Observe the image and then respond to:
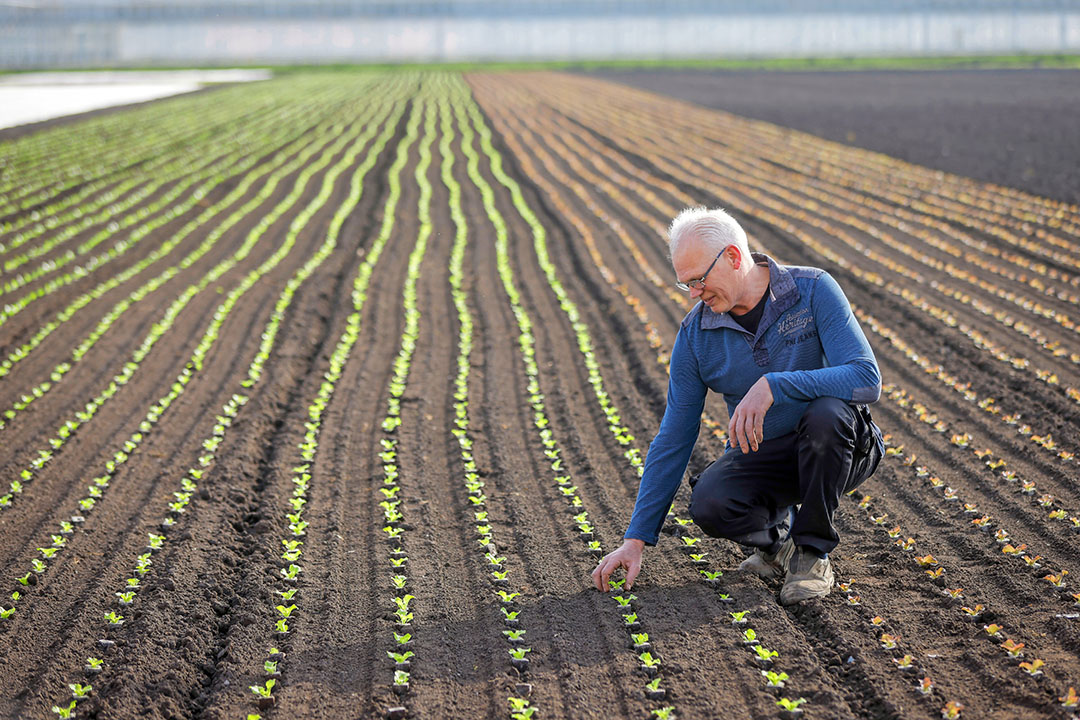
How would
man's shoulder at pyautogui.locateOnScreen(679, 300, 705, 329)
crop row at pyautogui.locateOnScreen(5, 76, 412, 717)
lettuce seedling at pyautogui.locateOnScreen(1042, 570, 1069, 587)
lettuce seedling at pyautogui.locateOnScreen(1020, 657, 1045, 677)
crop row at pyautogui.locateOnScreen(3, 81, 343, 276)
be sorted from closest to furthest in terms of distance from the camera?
1. lettuce seedling at pyautogui.locateOnScreen(1020, 657, 1045, 677)
2. man's shoulder at pyautogui.locateOnScreen(679, 300, 705, 329)
3. lettuce seedling at pyautogui.locateOnScreen(1042, 570, 1069, 587)
4. crop row at pyautogui.locateOnScreen(5, 76, 412, 717)
5. crop row at pyautogui.locateOnScreen(3, 81, 343, 276)

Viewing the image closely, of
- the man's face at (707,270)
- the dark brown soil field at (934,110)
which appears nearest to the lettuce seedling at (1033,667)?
the man's face at (707,270)

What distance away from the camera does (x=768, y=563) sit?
4.06m

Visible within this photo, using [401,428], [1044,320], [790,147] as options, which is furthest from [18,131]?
[1044,320]

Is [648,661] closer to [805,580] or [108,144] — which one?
[805,580]

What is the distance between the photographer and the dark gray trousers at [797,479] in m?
3.47

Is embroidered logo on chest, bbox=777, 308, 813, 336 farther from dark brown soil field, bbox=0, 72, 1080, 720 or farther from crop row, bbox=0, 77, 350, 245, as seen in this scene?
crop row, bbox=0, 77, 350, 245

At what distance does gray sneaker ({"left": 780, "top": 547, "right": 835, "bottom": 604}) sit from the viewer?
376 centimetres

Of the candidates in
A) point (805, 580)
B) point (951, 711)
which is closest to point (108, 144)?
point (805, 580)

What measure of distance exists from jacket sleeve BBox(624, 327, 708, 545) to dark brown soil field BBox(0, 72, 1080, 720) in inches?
16.6

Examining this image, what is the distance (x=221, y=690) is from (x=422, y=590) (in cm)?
95

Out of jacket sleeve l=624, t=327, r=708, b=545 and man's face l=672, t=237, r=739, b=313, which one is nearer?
man's face l=672, t=237, r=739, b=313

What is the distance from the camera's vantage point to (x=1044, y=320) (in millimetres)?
7938

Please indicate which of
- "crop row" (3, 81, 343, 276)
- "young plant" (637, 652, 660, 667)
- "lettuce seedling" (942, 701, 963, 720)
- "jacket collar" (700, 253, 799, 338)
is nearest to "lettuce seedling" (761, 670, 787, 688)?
"young plant" (637, 652, 660, 667)

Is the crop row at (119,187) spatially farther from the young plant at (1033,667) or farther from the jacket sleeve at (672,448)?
the young plant at (1033,667)
